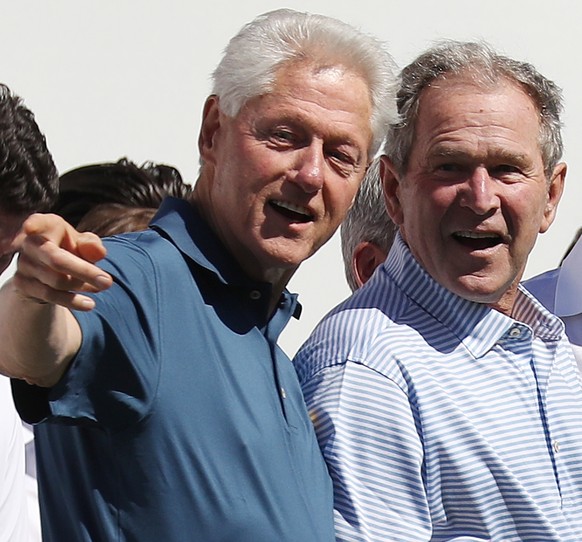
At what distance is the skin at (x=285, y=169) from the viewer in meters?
1.85

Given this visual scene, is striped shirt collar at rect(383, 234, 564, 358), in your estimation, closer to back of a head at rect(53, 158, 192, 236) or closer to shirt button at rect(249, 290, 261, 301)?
shirt button at rect(249, 290, 261, 301)

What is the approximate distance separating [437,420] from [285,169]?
0.41 metres

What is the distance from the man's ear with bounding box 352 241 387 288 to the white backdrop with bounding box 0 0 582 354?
3.50ft

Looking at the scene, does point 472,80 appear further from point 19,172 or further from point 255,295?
point 19,172

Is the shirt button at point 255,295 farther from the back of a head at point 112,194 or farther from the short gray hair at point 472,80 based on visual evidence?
the back of a head at point 112,194

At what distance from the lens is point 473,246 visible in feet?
7.04

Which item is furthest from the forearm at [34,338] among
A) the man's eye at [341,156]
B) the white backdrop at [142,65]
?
the white backdrop at [142,65]

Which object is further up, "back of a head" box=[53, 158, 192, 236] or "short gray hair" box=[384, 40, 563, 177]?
"short gray hair" box=[384, 40, 563, 177]

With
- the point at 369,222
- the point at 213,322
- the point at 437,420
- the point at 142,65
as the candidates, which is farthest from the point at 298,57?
the point at 142,65

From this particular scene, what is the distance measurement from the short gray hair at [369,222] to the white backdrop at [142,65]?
3.33 ft

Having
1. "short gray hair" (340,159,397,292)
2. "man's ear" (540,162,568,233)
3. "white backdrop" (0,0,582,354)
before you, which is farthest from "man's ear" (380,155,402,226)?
"white backdrop" (0,0,582,354)

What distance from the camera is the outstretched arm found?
1.27 m

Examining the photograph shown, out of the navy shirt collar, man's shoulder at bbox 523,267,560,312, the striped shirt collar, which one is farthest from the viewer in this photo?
man's shoulder at bbox 523,267,560,312

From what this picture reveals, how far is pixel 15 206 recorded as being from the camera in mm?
2219
